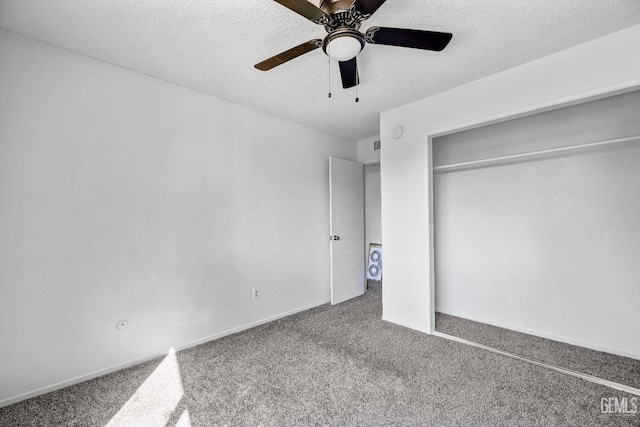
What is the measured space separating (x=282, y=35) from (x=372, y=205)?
3.49 metres

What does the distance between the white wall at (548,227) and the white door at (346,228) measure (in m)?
1.19

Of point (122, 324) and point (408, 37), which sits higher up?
point (408, 37)

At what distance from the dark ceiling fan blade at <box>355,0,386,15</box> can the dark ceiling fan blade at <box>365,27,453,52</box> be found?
0.30ft

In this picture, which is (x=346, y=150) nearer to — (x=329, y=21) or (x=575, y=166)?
(x=575, y=166)

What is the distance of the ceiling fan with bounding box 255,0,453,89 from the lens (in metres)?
1.35

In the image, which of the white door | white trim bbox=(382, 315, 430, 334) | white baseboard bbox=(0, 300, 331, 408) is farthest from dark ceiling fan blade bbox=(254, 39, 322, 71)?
white trim bbox=(382, 315, 430, 334)

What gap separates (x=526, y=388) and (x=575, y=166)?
208cm

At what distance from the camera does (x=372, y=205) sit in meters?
5.05

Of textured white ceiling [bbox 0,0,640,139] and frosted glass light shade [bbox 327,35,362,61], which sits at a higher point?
textured white ceiling [bbox 0,0,640,139]

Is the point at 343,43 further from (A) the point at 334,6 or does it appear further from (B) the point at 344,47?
(A) the point at 334,6

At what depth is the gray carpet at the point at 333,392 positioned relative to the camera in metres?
1.75

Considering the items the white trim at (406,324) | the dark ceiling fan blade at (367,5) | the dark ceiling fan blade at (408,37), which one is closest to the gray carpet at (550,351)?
the white trim at (406,324)

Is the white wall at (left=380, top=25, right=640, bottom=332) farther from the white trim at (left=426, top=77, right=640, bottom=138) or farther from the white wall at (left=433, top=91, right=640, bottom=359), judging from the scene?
the white wall at (left=433, top=91, right=640, bottom=359)

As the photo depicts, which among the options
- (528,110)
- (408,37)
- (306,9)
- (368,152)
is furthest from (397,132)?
(306,9)
